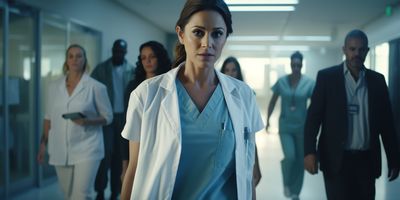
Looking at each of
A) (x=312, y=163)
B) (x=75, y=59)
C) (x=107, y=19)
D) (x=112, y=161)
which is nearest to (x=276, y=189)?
(x=112, y=161)

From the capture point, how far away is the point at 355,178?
8.21ft

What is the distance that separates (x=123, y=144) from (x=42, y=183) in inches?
112

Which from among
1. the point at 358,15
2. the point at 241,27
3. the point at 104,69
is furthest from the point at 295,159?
the point at 241,27

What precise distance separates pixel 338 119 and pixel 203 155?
1.49 meters

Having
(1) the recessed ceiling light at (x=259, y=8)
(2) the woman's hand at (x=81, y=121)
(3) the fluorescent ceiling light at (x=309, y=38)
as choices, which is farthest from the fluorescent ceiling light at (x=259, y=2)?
(3) the fluorescent ceiling light at (x=309, y=38)

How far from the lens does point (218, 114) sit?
52.1 inches

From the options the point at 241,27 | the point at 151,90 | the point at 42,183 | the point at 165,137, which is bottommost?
the point at 42,183

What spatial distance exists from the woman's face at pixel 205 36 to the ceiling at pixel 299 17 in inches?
218

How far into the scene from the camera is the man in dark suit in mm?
2492

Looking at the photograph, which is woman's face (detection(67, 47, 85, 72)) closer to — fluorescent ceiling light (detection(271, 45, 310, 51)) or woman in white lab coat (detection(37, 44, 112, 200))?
woman in white lab coat (detection(37, 44, 112, 200))

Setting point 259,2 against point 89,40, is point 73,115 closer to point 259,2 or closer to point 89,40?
point 89,40

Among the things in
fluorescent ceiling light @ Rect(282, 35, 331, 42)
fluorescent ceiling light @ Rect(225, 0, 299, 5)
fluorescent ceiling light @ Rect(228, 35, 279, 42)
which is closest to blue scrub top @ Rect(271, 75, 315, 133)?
fluorescent ceiling light @ Rect(225, 0, 299, 5)

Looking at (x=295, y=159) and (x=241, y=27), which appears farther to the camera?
(x=241, y=27)

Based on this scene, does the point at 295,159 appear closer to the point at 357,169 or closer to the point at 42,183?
the point at 357,169
